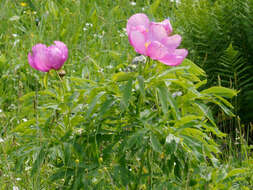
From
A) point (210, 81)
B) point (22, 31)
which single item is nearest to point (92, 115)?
point (210, 81)

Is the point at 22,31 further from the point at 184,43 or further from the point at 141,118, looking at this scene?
the point at 141,118

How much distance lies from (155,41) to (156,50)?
4 centimetres

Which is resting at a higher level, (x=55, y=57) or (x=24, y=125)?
(x=55, y=57)

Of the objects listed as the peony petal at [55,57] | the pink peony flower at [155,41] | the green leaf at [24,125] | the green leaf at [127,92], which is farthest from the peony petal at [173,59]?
the green leaf at [24,125]

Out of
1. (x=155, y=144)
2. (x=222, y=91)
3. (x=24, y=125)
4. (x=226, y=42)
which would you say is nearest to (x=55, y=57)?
(x=24, y=125)

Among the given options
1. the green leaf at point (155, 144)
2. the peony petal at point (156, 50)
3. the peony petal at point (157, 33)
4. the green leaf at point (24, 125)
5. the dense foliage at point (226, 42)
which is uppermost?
the dense foliage at point (226, 42)

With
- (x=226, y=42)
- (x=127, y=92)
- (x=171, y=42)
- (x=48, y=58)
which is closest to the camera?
(x=127, y=92)

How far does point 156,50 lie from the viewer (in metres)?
1.77

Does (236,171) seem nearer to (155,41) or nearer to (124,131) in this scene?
(124,131)

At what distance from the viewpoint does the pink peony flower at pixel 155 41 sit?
5.87 feet

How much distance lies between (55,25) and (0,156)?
1.90 meters

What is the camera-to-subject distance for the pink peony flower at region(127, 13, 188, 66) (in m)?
1.79

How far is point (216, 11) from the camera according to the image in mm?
3697

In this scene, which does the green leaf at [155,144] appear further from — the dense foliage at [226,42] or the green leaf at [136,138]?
the dense foliage at [226,42]
